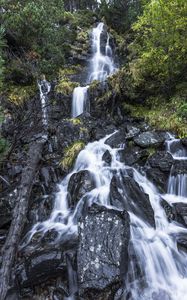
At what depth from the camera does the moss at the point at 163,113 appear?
33.5 ft

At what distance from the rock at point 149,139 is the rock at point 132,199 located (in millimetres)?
2235

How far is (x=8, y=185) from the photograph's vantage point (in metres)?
8.20

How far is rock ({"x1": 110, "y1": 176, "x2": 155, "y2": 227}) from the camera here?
21.9ft

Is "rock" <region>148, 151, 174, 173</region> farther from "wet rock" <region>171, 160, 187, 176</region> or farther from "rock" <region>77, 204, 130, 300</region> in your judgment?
"rock" <region>77, 204, 130, 300</region>

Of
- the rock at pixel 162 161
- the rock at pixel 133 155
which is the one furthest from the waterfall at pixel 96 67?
the rock at pixel 162 161

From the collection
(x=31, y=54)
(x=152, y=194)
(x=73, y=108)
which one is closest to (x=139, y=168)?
(x=152, y=194)

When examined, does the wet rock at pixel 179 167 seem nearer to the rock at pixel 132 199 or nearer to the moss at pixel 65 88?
the rock at pixel 132 199

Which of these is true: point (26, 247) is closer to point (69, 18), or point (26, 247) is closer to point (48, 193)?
point (48, 193)

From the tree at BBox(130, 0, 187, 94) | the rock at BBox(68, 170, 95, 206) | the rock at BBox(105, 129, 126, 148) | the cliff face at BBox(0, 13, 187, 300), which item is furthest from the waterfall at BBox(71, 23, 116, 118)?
the rock at BBox(68, 170, 95, 206)

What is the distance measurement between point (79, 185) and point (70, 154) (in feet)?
6.28

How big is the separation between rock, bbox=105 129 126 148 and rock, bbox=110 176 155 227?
2.76m

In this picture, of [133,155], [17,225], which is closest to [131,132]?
[133,155]

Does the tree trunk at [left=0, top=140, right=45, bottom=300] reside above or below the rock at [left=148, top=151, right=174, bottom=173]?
below

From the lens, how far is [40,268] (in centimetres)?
509
